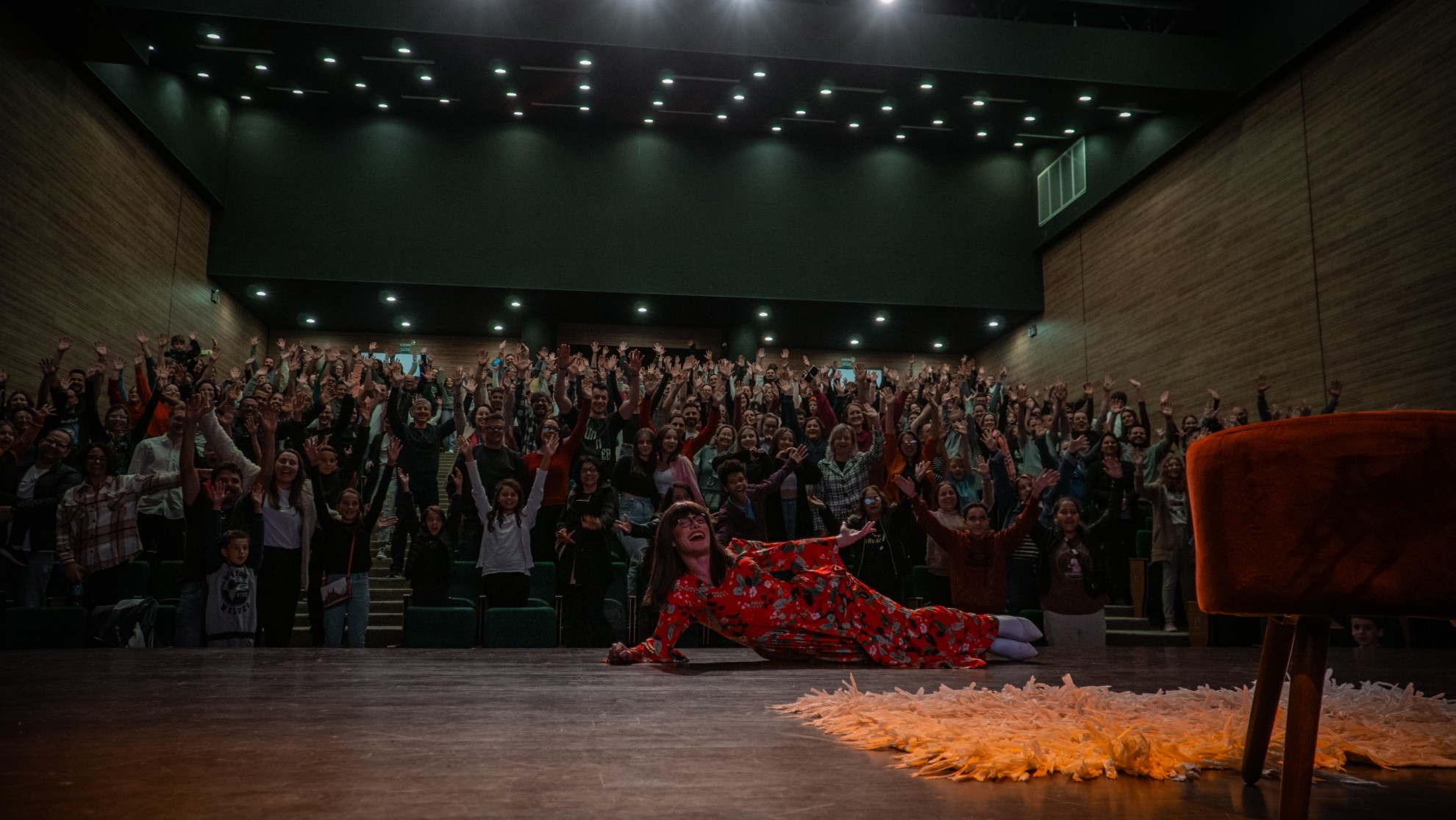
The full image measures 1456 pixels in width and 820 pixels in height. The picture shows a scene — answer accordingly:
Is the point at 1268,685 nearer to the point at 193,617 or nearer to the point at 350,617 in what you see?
the point at 350,617

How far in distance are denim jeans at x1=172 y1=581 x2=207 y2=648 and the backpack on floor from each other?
0.19m

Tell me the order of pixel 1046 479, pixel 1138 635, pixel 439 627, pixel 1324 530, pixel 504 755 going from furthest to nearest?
pixel 1138 635, pixel 439 627, pixel 1046 479, pixel 504 755, pixel 1324 530

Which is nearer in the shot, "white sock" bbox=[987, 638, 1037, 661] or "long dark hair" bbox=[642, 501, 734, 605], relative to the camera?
"long dark hair" bbox=[642, 501, 734, 605]

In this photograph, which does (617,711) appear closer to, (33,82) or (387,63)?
(33,82)

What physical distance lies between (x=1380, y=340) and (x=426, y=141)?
1337 centimetres

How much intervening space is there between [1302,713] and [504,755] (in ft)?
5.27

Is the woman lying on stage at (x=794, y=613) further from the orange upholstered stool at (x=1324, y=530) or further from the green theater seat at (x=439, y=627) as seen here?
the orange upholstered stool at (x=1324, y=530)

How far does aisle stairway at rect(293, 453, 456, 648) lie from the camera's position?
6.28m

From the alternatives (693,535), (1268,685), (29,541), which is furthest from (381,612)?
(1268,685)

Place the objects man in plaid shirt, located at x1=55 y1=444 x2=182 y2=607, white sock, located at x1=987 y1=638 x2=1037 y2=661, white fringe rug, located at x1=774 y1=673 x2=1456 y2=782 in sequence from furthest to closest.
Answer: man in plaid shirt, located at x1=55 y1=444 x2=182 y2=607
white sock, located at x1=987 y1=638 x2=1037 y2=661
white fringe rug, located at x1=774 y1=673 x2=1456 y2=782

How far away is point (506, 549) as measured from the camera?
560 cm

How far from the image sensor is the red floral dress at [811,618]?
3.97 m

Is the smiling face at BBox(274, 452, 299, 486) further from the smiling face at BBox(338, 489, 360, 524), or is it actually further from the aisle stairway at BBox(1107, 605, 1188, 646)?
the aisle stairway at BBox(1107, 605, 1188, 646)

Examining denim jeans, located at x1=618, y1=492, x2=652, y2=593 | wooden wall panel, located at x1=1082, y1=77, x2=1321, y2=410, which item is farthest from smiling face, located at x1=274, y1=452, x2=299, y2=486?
wooden wall panel, located at x1=1082, y1=77, x2=1321, y2=410
